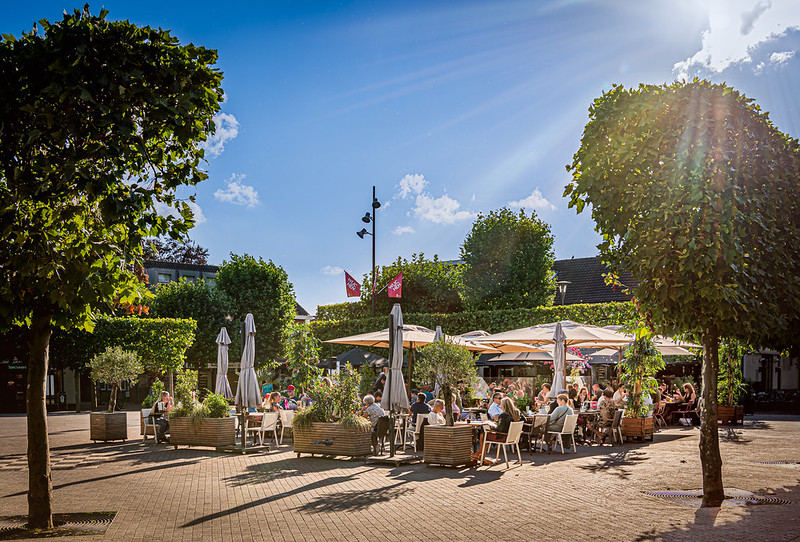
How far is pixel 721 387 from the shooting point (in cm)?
2256

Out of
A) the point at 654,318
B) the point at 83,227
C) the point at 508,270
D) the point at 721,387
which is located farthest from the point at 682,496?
the point at 508,270

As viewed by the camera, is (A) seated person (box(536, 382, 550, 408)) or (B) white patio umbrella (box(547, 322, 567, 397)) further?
(A) seated person (box(536, 382, 550, 408))

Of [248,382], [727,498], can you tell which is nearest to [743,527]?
[727,498]

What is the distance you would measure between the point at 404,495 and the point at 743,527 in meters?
4.09

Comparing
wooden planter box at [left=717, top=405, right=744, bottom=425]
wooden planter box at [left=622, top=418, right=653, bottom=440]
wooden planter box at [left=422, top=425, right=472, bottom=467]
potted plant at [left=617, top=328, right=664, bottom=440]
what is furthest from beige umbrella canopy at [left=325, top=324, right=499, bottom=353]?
wooden planter box at [left=717, top=405, right=744, bottom=425]

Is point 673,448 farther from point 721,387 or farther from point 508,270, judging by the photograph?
point 508,270

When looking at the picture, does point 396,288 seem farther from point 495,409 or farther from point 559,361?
point 495,409

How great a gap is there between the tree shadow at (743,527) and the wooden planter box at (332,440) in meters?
6.61

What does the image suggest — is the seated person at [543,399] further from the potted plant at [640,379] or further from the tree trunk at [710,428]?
the tree trunk at [710,428]

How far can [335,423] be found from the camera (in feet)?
46.3

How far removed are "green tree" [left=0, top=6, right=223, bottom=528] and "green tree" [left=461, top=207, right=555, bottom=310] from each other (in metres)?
34.3

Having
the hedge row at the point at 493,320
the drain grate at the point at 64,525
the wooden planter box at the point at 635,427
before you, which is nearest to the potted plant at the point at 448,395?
the wooden planter box at the point at 635,427

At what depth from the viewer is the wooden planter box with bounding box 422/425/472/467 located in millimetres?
12766

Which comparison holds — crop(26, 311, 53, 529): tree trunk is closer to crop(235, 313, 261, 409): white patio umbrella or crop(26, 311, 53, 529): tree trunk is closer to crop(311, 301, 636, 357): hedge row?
crop(235, 313, 261, 409): white patio umbrella
